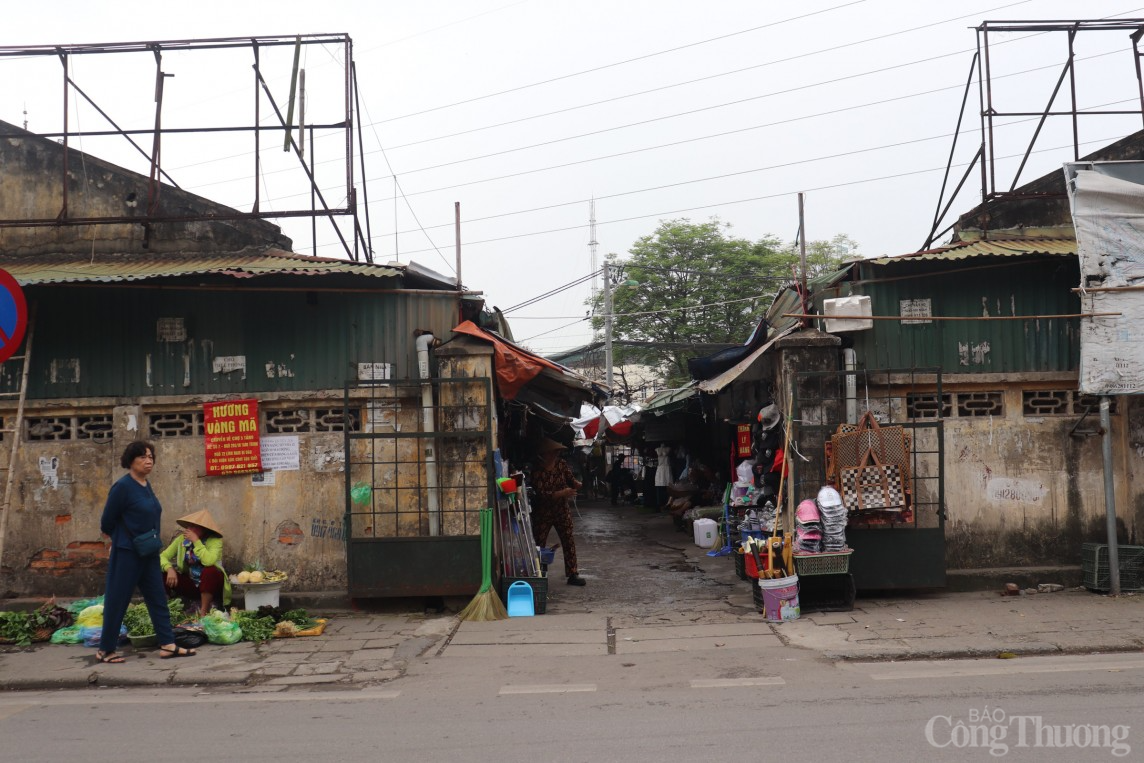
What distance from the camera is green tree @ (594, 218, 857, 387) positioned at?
93.9 feet

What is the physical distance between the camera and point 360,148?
1128 cm

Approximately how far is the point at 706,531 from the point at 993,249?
6.81 meters

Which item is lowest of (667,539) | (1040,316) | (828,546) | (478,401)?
(667,539)

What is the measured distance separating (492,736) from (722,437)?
12.9 meters

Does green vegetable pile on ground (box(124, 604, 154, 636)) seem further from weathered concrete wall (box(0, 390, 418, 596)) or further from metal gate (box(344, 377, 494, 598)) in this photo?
metal gate (box(344, 377, 494, 598))

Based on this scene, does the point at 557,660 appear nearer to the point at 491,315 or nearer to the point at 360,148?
the point at 491,315

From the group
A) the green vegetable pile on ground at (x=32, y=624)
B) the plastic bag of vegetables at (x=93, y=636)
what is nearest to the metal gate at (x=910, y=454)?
the plastic bag of vegetables at (x=93, y=636)

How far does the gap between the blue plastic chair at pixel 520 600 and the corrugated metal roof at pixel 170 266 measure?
11.1ft

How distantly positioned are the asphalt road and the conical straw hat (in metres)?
2.12

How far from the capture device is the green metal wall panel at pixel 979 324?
9.74 m

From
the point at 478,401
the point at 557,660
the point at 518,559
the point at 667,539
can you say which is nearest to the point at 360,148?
the point at 478,401

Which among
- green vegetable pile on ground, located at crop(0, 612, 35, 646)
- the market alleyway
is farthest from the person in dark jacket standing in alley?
green vegetable pile on ground, located at crop(0, 612, 35, 646)

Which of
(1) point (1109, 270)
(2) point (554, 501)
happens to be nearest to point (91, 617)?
(2) point (554, 501)

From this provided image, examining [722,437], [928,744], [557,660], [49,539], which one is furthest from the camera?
[722,437]
